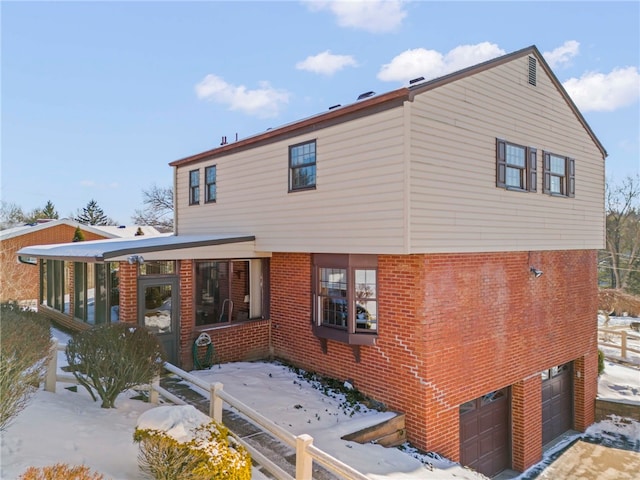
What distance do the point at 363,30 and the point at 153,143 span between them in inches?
1025

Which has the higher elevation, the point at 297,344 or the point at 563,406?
the point at 297,344

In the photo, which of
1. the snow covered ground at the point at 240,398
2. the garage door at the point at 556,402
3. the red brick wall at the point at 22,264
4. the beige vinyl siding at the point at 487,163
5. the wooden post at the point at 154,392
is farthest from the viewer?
the red brick wall at the point at 22,264

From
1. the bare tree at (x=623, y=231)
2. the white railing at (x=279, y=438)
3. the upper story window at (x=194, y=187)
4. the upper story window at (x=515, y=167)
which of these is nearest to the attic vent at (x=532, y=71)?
the upper story window at (x=515, y=167)

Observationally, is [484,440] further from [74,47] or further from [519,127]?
[74,47]

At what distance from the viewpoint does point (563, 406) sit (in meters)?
12.6

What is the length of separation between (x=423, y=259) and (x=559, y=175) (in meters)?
6.01

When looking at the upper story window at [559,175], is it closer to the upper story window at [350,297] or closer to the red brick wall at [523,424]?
the red brick wall at [523,424]

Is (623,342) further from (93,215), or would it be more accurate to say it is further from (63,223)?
(93,215)

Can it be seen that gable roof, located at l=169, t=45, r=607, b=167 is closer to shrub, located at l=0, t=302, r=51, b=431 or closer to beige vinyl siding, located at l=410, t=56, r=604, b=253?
beige vinyl siding, located at l=410, t=56, r=604, b=253

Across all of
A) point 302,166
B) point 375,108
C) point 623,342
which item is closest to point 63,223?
point 302,166

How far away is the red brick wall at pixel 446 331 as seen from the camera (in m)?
8.09

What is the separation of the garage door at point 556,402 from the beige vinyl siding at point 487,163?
153 inches

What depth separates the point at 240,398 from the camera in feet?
27.4

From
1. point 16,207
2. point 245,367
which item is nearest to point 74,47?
point 245,367
